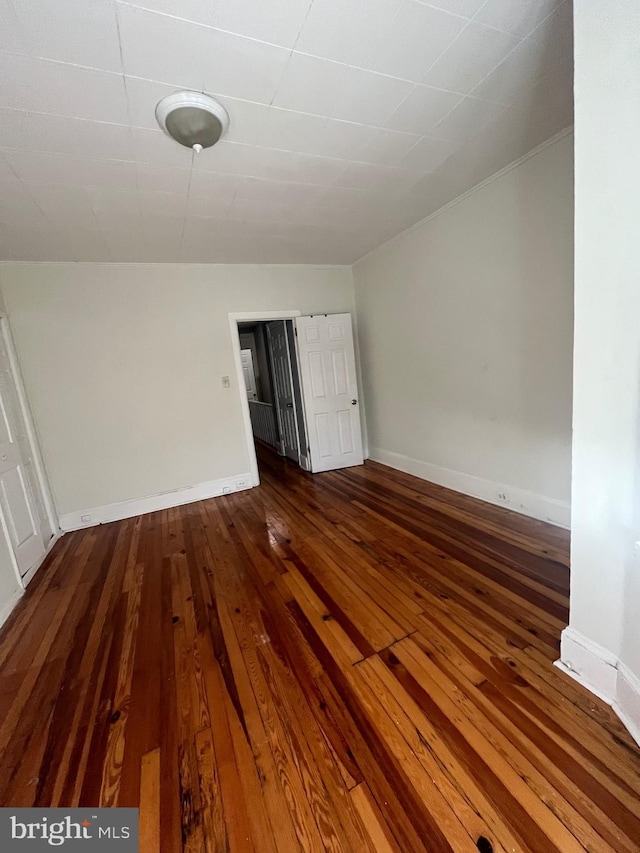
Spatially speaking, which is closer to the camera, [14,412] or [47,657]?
[47,657]

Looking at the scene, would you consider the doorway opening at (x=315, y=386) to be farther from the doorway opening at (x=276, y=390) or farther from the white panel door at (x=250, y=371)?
the white panel door at (x=250, y=371)

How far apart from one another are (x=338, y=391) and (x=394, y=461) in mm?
1236

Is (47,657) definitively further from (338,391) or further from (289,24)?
(338,391)

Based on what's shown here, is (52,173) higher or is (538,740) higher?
(52,173)

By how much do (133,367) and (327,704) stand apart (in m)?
3.65

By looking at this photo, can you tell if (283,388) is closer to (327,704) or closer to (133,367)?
(133,367)

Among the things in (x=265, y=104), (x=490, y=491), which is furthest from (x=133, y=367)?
(x=490, y=491)

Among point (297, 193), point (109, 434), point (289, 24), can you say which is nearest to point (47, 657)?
point (109, 434)

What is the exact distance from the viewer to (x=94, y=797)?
1113mm

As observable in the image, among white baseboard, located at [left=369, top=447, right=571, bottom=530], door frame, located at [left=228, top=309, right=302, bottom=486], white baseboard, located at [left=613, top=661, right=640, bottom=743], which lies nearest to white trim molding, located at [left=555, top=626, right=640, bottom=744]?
white baseboard, located at [left=613, top=661, right=640, bottom=743]

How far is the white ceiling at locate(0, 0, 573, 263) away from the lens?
125 cm

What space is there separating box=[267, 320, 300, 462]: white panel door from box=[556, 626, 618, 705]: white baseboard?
3.85m

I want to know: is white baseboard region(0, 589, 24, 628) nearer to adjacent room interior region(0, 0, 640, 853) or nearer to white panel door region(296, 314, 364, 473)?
adjacent room interior region(0, 0, 640, 853)

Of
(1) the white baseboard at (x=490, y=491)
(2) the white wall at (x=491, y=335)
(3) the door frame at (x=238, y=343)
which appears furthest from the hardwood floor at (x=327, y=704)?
(3) the door frame at (x=238, y=343)
